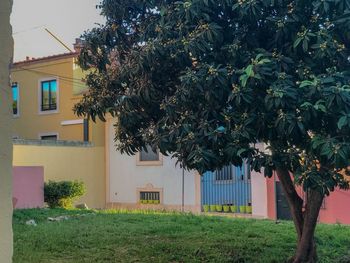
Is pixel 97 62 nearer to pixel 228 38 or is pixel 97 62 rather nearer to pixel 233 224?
pixel 228 38

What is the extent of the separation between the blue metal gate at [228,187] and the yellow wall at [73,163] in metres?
6.02

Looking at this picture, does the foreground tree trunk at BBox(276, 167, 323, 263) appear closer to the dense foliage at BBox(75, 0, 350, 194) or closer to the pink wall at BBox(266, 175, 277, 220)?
the dense foliage at BBox(75, 0, 350, 194)

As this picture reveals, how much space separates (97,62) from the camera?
7.30m

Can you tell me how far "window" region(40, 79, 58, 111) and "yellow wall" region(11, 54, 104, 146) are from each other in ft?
0.70

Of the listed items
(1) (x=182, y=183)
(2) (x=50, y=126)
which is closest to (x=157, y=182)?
(1) (x=182, y=183)

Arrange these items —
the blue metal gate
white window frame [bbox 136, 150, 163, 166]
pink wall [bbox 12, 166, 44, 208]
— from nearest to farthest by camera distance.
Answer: pink wall [bbox 12, 166, 44, 208] < the blue metal gate < white window frame [bbox 136, 150, 163, 166]

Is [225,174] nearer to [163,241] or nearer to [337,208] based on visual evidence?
[337,208]

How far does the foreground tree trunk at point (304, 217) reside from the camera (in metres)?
7.11

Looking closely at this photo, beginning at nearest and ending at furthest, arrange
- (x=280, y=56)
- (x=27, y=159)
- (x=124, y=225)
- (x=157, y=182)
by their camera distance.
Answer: (x=280, y=56) < (x=124, y=225) < (x=27, y=159) < (x=157, y=182)

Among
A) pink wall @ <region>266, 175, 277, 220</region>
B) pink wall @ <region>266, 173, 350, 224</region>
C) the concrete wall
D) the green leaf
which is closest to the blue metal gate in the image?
the concrete wall

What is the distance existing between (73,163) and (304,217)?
53.1 ft

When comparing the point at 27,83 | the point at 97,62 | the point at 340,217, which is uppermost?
the point at 27,83

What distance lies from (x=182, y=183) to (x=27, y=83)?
1085 cm

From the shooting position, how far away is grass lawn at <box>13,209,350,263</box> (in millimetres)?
7996
